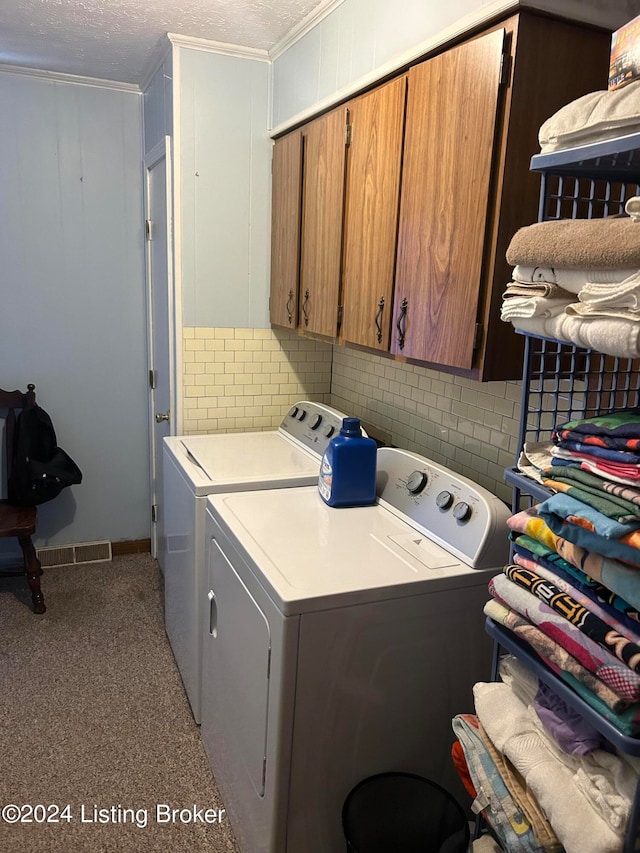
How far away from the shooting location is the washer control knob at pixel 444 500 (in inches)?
69.1

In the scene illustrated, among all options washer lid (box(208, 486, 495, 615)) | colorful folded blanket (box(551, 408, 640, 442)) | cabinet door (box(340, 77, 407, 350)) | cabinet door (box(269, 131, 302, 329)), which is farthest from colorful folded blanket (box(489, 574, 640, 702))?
cabinet door (box(269, 131, 302, 329))

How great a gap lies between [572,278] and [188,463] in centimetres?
167

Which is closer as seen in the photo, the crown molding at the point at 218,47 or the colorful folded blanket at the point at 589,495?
the colorful folded blanket at the point at 589,495

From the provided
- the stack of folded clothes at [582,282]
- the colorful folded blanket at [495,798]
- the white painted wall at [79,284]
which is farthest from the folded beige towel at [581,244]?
the white painted wall at [79,284]

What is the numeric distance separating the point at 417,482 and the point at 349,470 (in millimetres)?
214

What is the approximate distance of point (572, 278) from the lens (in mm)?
973

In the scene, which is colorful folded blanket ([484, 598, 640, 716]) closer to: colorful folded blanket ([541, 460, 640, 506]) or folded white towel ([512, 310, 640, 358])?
colorful folded blanket ([541, 460, 640, 506])

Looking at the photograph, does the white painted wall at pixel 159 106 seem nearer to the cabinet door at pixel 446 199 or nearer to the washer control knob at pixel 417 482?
the cabinet door at pixel 446 199

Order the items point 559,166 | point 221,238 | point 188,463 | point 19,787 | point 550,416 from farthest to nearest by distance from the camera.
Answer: point 221,238 → point 188,463 → point 19,787 → point 550,416 → point 559,166

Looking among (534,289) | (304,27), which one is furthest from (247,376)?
(534,289)

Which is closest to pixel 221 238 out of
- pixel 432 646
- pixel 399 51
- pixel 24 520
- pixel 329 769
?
pixel 399 51

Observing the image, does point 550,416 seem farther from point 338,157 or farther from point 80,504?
point 80,504

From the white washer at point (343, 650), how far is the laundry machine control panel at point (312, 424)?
702 millimetres

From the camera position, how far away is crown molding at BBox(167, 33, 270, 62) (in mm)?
2477
